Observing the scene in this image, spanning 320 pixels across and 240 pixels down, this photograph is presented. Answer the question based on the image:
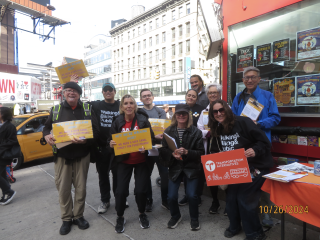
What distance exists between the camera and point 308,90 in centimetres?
367

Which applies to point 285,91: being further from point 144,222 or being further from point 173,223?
point 144,222

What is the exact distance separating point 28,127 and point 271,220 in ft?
26.0

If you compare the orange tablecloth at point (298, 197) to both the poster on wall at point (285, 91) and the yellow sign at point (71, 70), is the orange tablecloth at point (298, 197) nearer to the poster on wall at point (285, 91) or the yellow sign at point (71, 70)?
the poster on wall at point (285, 91)

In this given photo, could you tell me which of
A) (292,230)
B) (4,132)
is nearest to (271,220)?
(292,230)

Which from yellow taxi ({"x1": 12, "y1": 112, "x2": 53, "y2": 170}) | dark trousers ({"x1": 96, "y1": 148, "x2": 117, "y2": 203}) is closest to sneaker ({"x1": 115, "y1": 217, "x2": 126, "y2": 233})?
dark trousers ({"x1": 96, "y1": 148, "x2": 117, "y2": 203})

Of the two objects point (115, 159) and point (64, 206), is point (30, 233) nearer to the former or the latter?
point (64, 206)

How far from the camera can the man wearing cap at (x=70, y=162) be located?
3.16m

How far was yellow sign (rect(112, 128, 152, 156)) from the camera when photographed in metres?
3.02

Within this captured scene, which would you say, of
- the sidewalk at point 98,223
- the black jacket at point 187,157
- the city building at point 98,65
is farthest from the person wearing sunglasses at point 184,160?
the city building at point 98,65

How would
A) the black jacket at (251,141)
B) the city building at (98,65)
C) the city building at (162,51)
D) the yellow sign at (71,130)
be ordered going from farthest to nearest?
the city building at (98,65), the city building at (162,51), the yellow sign at (71,130), the black jacket at (251,141)

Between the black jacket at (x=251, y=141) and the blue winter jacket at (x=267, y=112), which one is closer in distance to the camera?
the black jacket at (x=251, y=141)

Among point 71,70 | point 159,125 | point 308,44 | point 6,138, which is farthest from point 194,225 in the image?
point 6,138

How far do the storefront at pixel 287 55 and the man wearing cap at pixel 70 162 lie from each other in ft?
11.2

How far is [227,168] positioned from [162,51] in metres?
40.2
